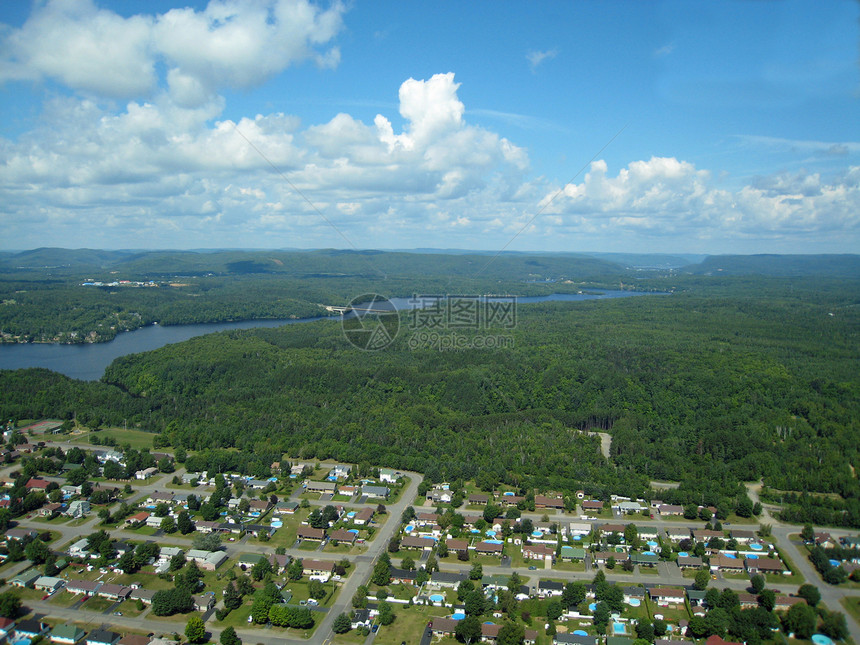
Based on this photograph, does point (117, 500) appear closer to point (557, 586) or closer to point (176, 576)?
point (176, 576)

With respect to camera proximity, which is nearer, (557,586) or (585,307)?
(557,586)

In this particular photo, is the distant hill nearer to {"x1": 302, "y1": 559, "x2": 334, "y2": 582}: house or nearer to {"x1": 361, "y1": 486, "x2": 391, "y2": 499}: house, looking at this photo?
{"x1": 361, "y1": 486, "x2": 391, "y2": 499}: house

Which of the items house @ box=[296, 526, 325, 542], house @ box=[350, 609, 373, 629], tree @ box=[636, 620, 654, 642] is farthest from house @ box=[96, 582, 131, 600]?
tree @ box=[636, 620, 654, 642]

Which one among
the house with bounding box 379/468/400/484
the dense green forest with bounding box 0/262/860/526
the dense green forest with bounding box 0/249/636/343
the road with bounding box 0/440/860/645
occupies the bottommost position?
the road with bounding box 0/440/860/645

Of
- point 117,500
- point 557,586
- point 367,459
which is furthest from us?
point 367,459

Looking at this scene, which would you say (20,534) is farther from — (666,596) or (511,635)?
(666,596)

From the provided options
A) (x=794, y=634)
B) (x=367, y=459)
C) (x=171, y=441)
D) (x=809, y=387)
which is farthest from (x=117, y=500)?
(x=809, y=387)

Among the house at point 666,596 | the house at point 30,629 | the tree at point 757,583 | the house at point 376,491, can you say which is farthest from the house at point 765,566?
the house at point 30,629
